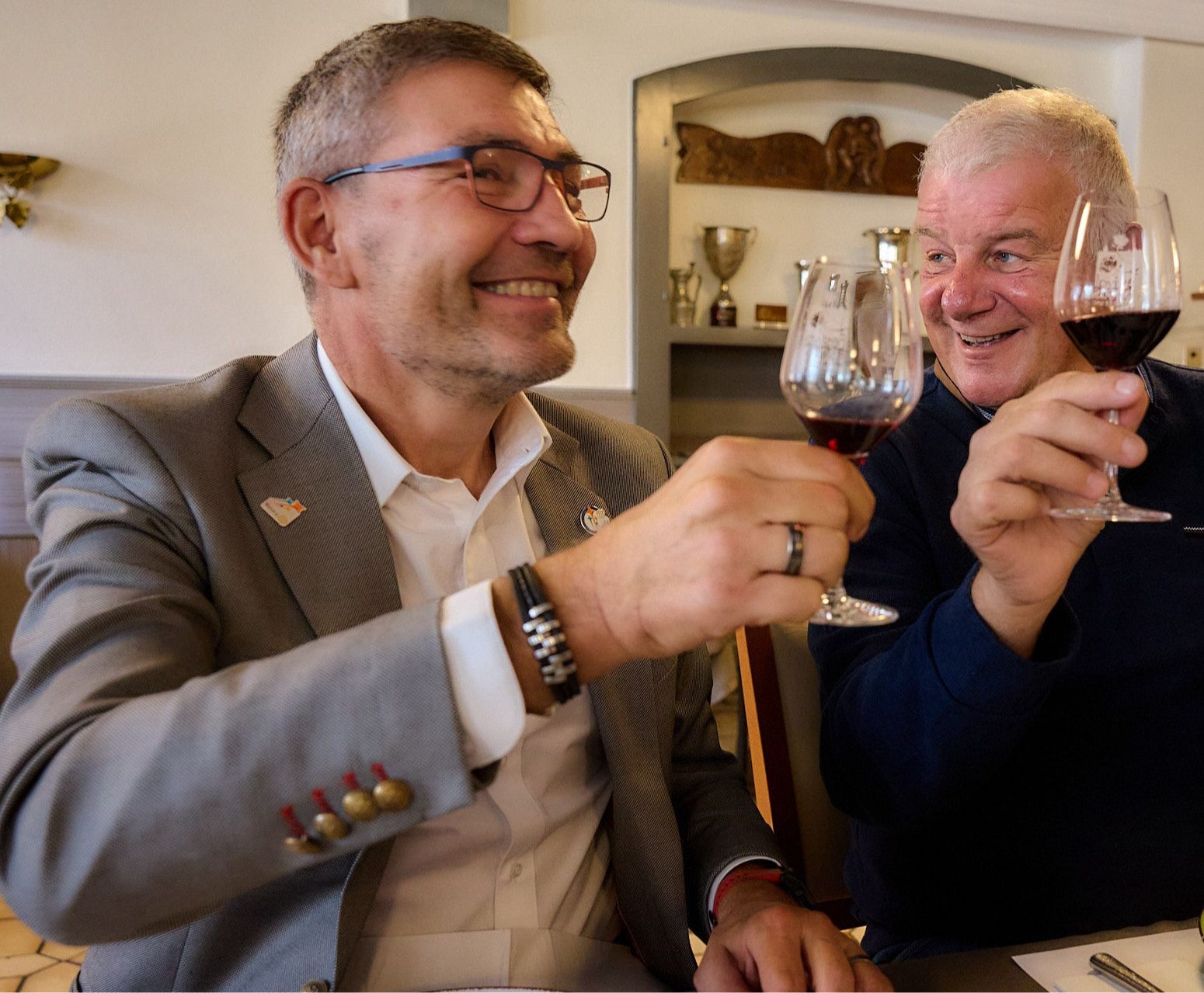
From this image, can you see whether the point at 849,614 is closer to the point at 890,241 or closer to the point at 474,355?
the point at 474,355

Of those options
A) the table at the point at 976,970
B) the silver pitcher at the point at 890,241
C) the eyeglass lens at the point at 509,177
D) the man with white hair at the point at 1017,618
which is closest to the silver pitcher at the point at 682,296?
the silver pitcher at the point at 890,241

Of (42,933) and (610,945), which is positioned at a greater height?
(42,933)

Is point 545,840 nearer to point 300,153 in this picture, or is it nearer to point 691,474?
point 691,474

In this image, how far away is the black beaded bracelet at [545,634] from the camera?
0.83m

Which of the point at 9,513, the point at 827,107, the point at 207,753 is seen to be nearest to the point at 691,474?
the point at 207,753

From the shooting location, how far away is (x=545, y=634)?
0.83m

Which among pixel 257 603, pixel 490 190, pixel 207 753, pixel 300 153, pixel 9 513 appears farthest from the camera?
pixel 9 513

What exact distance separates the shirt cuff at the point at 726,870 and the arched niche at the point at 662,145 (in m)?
3.38

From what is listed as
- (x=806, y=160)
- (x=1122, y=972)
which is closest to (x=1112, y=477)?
(x=1122, y=972)

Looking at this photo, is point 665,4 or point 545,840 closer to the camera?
point 545,840

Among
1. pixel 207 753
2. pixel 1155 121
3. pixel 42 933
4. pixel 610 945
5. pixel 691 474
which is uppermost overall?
pixel 1155 121

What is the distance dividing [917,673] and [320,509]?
68cm

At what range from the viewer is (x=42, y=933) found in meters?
0.84

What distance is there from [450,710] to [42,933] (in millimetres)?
387
